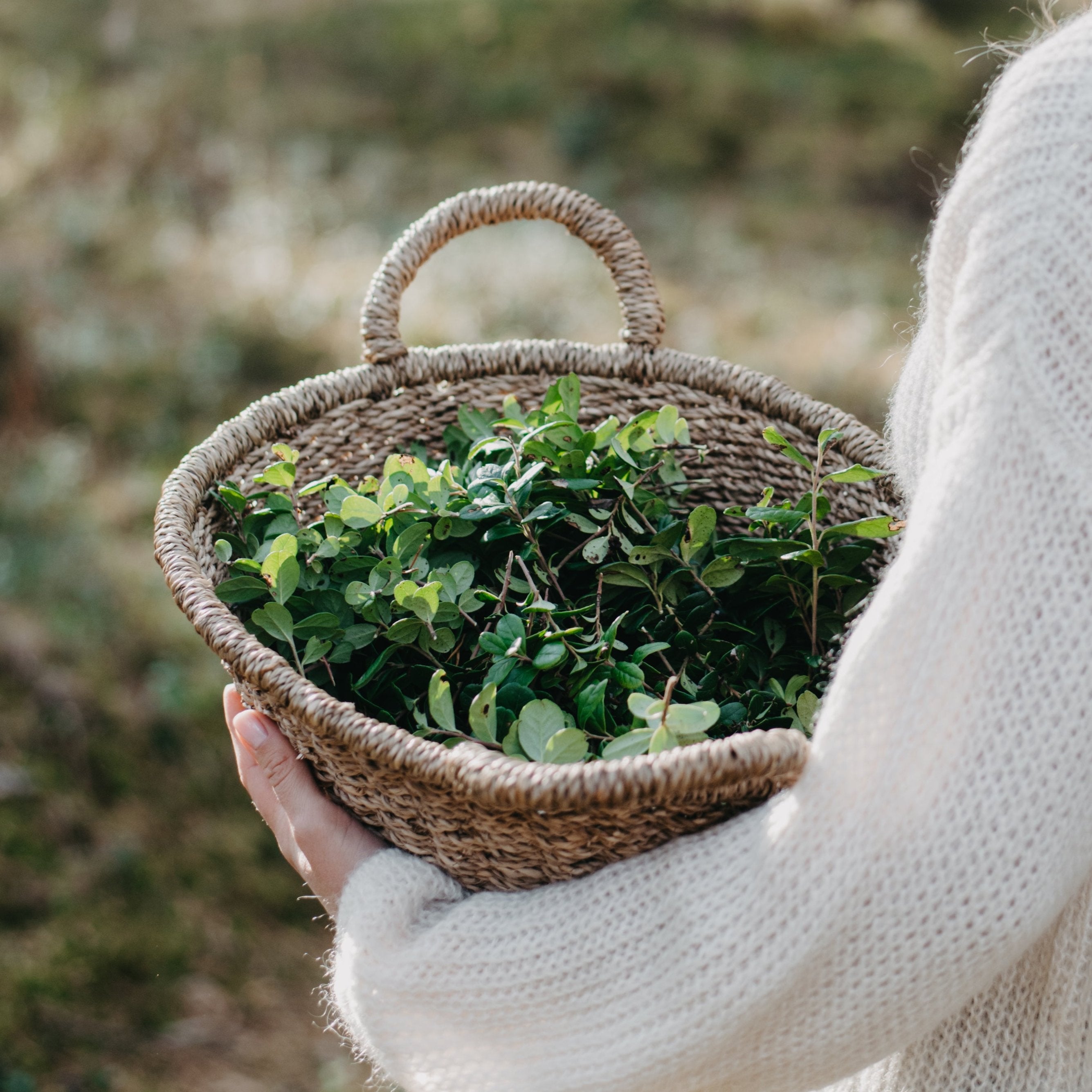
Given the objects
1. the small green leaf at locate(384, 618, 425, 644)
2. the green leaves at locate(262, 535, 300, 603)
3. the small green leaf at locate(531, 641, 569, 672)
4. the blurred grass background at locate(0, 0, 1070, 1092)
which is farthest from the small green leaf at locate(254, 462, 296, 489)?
the blurred grass background at locate(0, 0, 1070, 1092)

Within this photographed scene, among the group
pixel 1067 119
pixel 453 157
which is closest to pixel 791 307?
pixel 453 157

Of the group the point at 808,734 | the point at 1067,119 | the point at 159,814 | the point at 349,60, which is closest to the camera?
the point at 1067,119

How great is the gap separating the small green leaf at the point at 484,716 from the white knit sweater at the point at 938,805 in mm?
139

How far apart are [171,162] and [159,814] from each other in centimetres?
277

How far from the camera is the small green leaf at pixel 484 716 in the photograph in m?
0.74

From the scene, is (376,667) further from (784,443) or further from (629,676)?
(784,443)

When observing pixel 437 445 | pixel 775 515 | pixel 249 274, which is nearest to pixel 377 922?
pixel 775 515

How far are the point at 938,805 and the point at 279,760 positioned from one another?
0.52m

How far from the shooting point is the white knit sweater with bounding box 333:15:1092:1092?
543 millimetres

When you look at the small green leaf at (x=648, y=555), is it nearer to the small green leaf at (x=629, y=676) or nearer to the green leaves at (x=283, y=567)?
the small green leaf at (x=629, y=676)

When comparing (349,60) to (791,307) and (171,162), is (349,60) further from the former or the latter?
(791,307)

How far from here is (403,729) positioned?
0.81m

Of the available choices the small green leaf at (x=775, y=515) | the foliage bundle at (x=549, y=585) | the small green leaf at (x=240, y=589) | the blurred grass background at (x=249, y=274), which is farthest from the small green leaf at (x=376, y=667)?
the blurred grass background at (x=249, y=274)

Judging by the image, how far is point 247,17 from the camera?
187 inches
